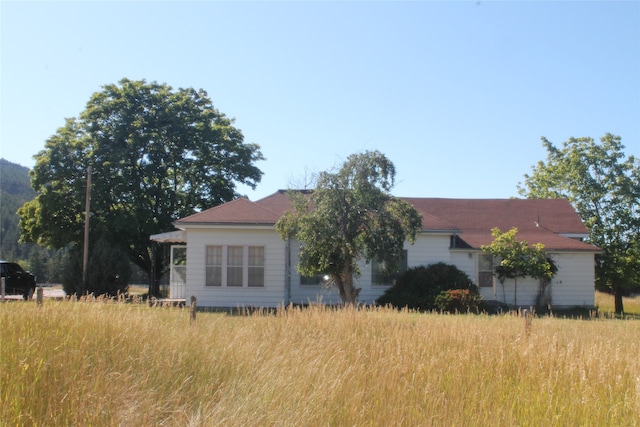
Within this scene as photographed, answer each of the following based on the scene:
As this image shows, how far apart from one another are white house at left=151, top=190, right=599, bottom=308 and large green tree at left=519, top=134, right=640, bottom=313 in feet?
8.25

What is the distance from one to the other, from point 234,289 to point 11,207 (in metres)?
74.9

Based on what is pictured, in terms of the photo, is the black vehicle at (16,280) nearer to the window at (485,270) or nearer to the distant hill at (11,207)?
the window at (485,270)

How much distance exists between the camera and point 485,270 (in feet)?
81.7

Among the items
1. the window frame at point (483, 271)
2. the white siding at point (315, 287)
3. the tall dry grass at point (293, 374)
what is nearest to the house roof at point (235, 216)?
the white siding at point (315, 287)

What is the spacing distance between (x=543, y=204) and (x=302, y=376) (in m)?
24.4

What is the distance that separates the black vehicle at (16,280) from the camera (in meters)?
26.0

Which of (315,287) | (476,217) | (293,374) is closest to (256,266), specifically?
(315,287)

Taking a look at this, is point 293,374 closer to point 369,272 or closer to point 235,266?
point 235,266

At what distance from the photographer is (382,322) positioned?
10.9 metres

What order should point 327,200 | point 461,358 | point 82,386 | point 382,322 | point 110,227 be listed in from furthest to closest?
point 110,227 < point 327,200 < point 382,322 < point 461,358 < point 82,386

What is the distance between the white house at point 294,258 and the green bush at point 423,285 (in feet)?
3.86

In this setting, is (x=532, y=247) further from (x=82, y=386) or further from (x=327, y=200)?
(x=82, y=386)

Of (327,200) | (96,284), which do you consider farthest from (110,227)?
(327,200)

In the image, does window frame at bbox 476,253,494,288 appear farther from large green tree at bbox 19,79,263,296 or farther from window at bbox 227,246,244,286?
large green tree at bbox 19,79,263,296
